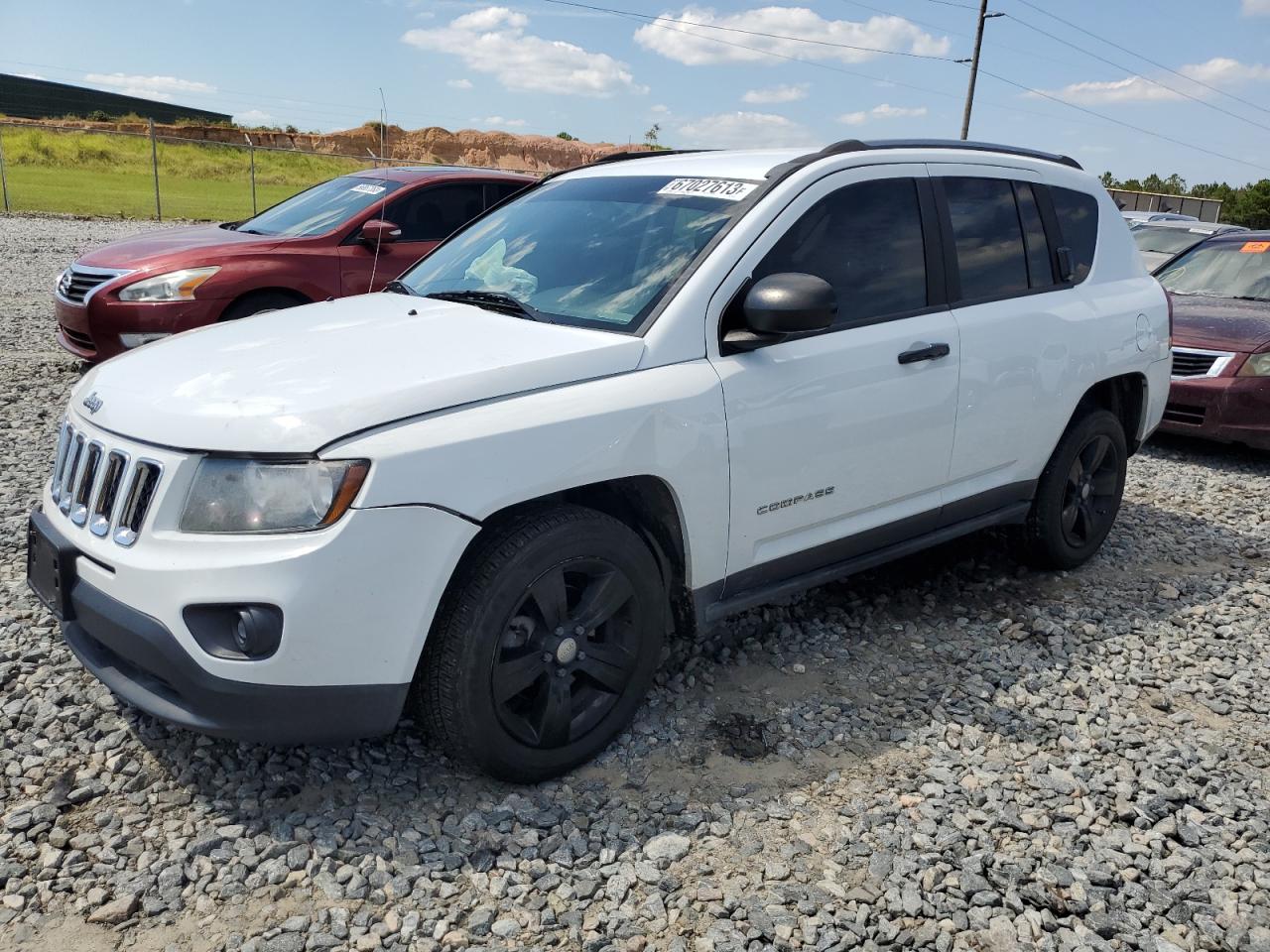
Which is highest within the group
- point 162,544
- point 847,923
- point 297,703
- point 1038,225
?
point 1038,225

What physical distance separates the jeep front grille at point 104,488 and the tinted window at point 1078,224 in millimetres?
3994

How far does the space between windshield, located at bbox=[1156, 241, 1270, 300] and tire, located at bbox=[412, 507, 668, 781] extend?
24.9 feet

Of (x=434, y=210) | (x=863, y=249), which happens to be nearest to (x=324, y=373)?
(x=863, y=249)

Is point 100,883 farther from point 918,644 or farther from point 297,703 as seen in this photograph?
point 918,644

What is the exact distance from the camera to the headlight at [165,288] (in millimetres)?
6832

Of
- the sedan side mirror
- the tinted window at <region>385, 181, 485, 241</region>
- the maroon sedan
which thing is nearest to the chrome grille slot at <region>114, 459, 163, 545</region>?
the sedan side mirror

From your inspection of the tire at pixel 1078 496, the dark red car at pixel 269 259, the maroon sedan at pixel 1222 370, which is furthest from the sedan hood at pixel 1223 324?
the dark red car at pixel 269 259

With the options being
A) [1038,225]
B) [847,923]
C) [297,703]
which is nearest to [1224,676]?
[1038,225]

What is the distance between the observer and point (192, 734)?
127 inches

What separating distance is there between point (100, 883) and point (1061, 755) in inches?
116

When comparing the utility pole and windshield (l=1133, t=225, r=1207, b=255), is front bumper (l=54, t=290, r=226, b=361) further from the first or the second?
the utility pole

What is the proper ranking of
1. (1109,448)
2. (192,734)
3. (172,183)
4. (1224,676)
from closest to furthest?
(192,734) → (1224,676) → (1109,448) → (172,183)

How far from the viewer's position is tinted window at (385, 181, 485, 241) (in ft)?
25.8

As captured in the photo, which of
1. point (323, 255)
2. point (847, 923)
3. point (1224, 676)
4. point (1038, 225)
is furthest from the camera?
point (323, 255)
